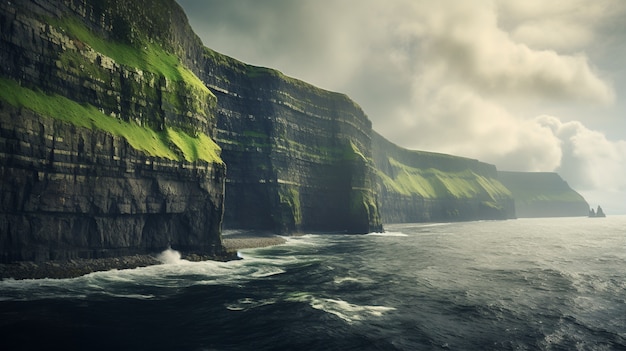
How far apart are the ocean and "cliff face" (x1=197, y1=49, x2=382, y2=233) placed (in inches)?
1875

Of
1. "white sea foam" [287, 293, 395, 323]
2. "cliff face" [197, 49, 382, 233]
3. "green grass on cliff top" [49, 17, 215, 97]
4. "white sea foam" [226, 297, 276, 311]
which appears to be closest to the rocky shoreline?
"white sea foam" [226, 297, 276, 311]

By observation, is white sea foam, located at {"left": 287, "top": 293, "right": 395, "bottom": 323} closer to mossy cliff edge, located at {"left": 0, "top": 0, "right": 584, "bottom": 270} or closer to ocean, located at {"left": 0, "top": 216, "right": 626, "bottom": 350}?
ocean, located at {"left": 0, "top": 216, "right": 626, "bottom": 350}

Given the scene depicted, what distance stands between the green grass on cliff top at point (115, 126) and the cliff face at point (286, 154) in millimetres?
31230

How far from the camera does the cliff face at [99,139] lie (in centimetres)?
3819

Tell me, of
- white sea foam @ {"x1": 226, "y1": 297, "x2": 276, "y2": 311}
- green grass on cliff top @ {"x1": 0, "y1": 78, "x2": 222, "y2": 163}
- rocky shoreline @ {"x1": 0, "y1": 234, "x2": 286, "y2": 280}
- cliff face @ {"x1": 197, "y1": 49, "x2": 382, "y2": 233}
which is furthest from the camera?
cliff face @ {"x1": 197, "y1": 49, "x2": 382, "y2": 233}

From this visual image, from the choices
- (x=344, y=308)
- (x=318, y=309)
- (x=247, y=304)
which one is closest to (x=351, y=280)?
(x=344, y=308)

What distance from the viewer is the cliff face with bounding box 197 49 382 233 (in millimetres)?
96875

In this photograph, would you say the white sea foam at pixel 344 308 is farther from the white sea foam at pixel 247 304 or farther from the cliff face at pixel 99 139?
the cliff face at pixel 99 139

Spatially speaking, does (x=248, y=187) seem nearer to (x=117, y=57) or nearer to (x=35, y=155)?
(x=117, y=57)

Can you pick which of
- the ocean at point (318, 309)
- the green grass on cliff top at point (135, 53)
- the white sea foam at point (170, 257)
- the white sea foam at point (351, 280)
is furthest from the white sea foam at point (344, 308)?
the green grass on cliff top at point (135, 53)

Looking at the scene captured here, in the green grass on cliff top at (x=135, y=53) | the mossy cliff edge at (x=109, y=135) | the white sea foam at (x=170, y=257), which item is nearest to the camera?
the mossy cliff edge at (x=109, y=135)

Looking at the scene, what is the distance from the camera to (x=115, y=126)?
49031 millimetres

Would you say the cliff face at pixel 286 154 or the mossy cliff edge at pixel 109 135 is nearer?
the mossy cliff edge at pixel 109 135

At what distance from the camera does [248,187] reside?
98.2 meters
